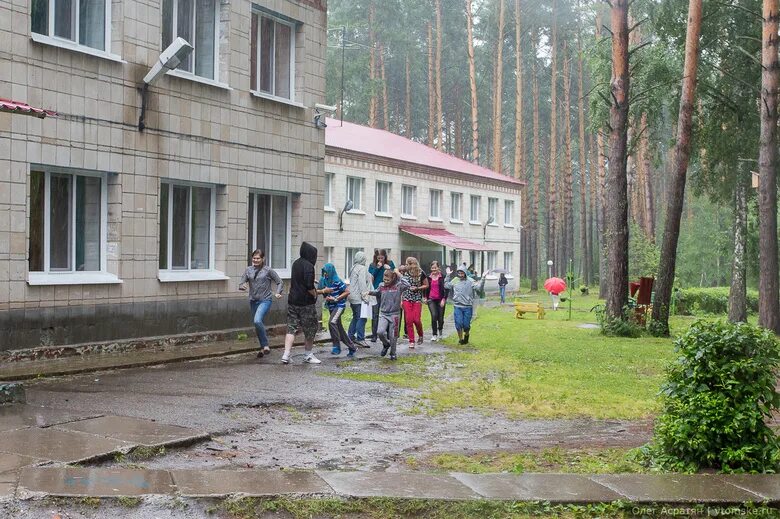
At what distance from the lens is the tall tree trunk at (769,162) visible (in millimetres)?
20938

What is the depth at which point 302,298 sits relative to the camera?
1485cm

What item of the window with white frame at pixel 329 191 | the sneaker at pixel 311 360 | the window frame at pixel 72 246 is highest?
the window with white frame at pixel 329 191

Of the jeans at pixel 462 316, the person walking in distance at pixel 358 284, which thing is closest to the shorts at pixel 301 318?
the person walking in distance at pixel 358 284

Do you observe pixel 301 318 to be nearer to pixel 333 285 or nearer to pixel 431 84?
pixel 333 285

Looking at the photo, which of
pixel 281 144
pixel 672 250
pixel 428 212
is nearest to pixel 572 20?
pixel 428 212

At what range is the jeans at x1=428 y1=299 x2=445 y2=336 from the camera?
2105 cm

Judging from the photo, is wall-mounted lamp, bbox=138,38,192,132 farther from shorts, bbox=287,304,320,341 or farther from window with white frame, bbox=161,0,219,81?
shorts, bbox=287,304,320,341

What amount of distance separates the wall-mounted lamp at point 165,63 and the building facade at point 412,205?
22119 mm

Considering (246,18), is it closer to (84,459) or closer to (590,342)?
(590,342)

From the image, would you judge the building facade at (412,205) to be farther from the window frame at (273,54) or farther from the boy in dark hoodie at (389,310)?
the boy in dark hoodie at (389,310)

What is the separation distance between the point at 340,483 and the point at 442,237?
127 ft

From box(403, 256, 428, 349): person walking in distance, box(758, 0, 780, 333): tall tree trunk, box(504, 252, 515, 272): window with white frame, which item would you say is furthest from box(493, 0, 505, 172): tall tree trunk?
box(403, 256, 428, 349): person walking in distance

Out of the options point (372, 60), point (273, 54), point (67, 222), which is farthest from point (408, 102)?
point (67, 222)

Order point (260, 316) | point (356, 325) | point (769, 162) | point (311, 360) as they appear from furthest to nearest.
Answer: point (769, 162), point (356, 325), point (260, 316), point (311, 360)
